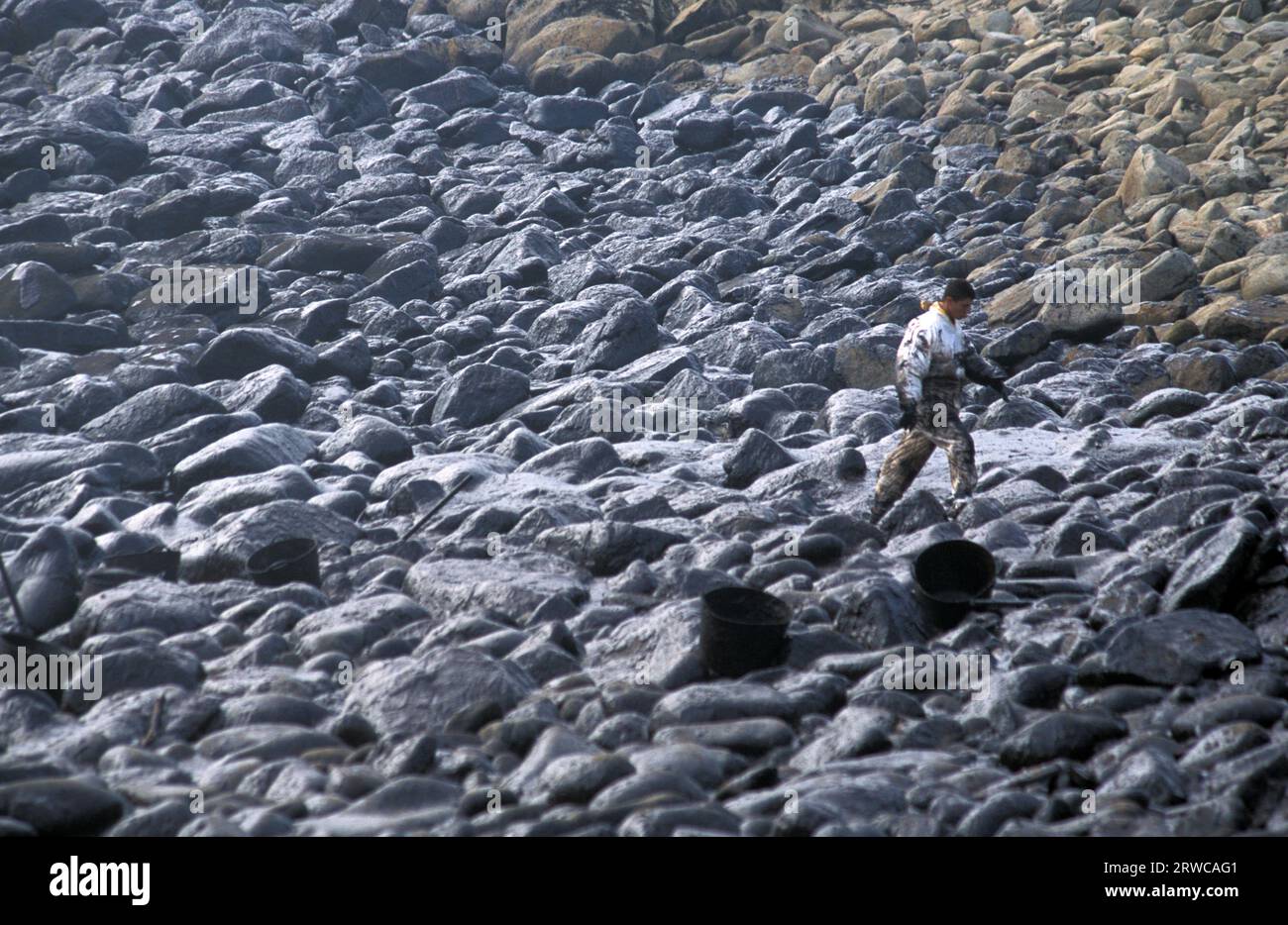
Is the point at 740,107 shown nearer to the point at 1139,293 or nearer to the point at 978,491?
the point at 1139,293

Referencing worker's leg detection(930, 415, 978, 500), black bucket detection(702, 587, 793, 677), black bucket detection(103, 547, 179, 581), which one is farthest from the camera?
worker's leg detection(930, 415, 978, 500)

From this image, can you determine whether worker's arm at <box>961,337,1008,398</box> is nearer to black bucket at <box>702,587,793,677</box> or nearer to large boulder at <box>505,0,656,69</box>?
black bucket at <box>702,587,793,677</box>

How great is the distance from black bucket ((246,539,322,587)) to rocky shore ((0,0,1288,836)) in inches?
6.7

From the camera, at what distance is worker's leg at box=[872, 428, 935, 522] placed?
8.60 m

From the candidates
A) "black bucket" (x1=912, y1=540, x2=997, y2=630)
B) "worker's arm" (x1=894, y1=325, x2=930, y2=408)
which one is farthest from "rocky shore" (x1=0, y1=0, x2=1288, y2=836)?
"worker's arm" (x1=894, y1=325, x2=930, y2=408)

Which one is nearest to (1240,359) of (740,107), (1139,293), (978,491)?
(1139,293)

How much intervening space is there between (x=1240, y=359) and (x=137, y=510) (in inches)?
325

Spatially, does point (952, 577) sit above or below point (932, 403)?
below

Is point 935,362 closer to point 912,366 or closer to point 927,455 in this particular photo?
point 912,366

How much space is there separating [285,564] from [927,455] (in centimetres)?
390

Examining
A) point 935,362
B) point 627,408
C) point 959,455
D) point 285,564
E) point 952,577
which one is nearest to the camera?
point 952,577

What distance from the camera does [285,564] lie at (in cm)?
769

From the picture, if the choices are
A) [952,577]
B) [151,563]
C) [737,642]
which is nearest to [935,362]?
[952,577]

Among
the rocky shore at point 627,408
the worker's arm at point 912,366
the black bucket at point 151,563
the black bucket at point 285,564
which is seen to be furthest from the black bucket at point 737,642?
the black bucket at point 151,563
